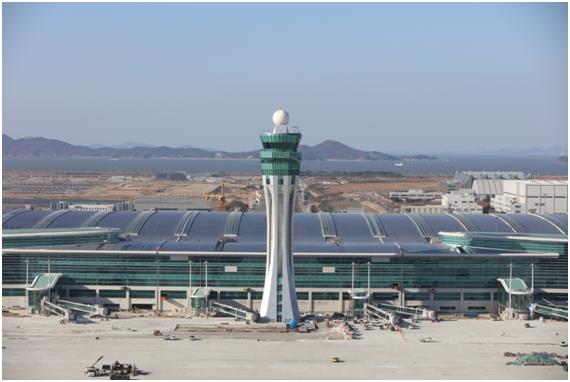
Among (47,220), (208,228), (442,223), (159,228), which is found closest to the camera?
(208,228)

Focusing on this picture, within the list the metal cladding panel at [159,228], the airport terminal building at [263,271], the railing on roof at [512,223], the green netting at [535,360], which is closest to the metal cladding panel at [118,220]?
the metal cladding panel at [159,228]

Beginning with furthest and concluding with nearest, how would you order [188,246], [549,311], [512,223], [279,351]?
[512,223]
[188,246]
[549,311]
[279,351]

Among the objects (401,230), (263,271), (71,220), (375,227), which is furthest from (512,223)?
(71,220)

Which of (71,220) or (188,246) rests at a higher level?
(71,220)

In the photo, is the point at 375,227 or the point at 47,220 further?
the point at 47,220

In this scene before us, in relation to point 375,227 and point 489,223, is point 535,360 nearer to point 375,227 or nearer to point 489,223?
point 375,227

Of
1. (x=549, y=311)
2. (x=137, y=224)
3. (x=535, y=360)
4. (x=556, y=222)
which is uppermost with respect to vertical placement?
(x=556, y=222)

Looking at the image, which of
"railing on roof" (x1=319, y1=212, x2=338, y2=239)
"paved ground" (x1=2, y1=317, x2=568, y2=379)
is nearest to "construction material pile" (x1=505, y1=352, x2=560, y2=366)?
"paved ground" (x1=2, y1=317, x2=568, y2=379)

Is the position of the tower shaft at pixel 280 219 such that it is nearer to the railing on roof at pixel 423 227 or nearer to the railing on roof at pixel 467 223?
the railing on roof at pixel 423 227

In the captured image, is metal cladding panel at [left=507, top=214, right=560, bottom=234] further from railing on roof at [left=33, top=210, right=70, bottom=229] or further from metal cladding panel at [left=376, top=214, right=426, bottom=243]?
railing on roof at [left=33, top=210, right=70, bottom=229]
